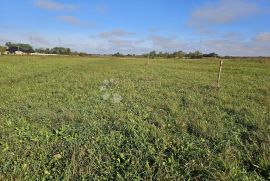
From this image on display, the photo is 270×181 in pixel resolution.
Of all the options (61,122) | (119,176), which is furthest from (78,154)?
(61,122)

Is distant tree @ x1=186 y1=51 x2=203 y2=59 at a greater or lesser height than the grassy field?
greater

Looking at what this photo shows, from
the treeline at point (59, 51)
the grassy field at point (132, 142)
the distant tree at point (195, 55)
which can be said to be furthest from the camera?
the treeline at point (59, 51)

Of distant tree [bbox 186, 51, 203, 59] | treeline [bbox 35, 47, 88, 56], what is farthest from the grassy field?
treeline [bbox 35, 47, 88, 56]

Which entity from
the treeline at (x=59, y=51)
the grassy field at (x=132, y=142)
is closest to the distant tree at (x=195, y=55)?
the treeline at (x=59, y=51)

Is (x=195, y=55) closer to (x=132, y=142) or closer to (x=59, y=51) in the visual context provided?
(x=59, y=51)

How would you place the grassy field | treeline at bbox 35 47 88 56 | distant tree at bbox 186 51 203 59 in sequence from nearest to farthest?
the grassy field, distant tree at bbox 186 51 203 59, treeline at bbox 35 47 88 56

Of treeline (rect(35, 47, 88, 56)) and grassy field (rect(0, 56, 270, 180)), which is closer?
grassy field (rect(0, 56, 270, 180))

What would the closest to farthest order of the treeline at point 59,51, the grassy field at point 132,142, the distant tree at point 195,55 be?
the grassy field at point 132,142, the distant tree at point 195,55, the treeline at point 59,51

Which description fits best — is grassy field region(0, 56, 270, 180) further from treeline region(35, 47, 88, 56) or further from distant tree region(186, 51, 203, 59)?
treeline region(35, 47, 88, 56)

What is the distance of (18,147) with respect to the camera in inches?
173

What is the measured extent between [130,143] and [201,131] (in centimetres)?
159

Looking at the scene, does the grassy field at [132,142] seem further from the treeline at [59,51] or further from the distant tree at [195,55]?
the treeline at [59,51]

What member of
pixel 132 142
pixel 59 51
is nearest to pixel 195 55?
pixel 59 51

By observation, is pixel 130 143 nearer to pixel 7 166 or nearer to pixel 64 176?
pixel 64 176
